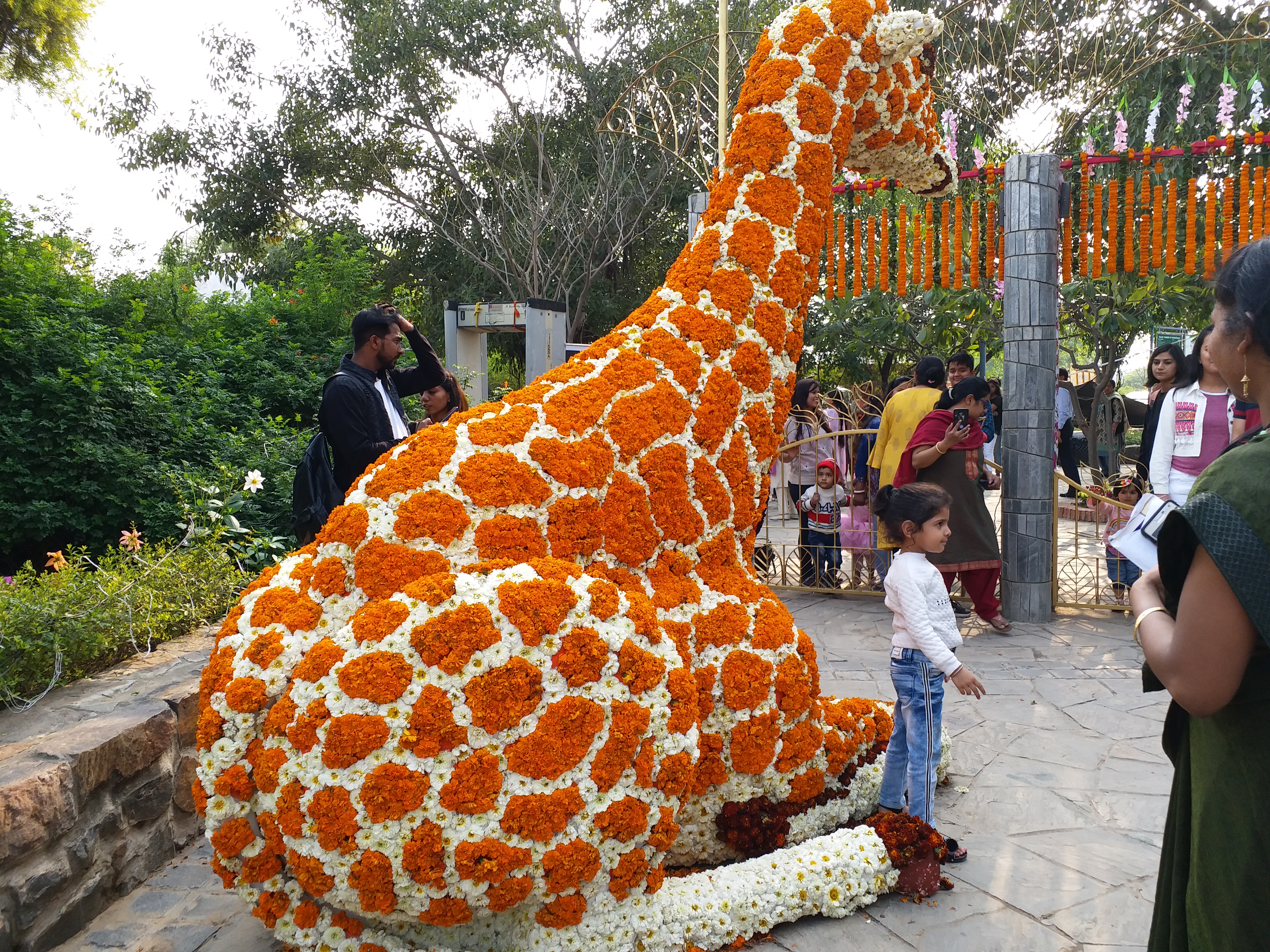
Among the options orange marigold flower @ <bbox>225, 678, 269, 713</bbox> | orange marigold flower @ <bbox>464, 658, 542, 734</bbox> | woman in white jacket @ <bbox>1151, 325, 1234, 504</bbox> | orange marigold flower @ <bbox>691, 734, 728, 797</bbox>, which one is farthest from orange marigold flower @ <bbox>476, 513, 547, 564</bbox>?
woman in white jacket @ <bbox>1151, 325, 1234, 504</bbox>

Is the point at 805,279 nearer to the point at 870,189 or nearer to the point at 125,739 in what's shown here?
the point at 125,739

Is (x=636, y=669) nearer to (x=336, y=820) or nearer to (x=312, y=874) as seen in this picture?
(x=336, y=820)

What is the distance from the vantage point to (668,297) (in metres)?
2.98

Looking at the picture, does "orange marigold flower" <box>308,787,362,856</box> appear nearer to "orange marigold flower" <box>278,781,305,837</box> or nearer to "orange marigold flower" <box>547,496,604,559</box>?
"orange marigold flower" <box>278,781,305,837</box>

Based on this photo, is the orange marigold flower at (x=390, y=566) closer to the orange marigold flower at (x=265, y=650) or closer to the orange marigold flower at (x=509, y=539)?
the orange marigold flower at (x=509, y=539)

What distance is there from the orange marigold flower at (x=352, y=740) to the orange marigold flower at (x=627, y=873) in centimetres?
73

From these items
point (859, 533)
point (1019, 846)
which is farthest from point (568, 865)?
point (859, 533)

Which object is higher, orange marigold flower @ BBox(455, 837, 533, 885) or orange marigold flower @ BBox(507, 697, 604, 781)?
orange marigold flower @ BBox(507, 697, 604, 781)

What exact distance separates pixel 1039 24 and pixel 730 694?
10.8 meters

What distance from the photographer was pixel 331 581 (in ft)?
8.00

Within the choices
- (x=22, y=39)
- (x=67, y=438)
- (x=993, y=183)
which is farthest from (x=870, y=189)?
(x=22, y=39)

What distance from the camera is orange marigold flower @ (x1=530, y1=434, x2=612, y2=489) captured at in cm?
256

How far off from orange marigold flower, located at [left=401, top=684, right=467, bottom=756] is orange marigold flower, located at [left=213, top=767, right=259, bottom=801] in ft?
1.56

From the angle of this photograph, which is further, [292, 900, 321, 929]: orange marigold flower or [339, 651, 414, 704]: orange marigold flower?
[292, 900, 321, 929]: orange marigold flower
